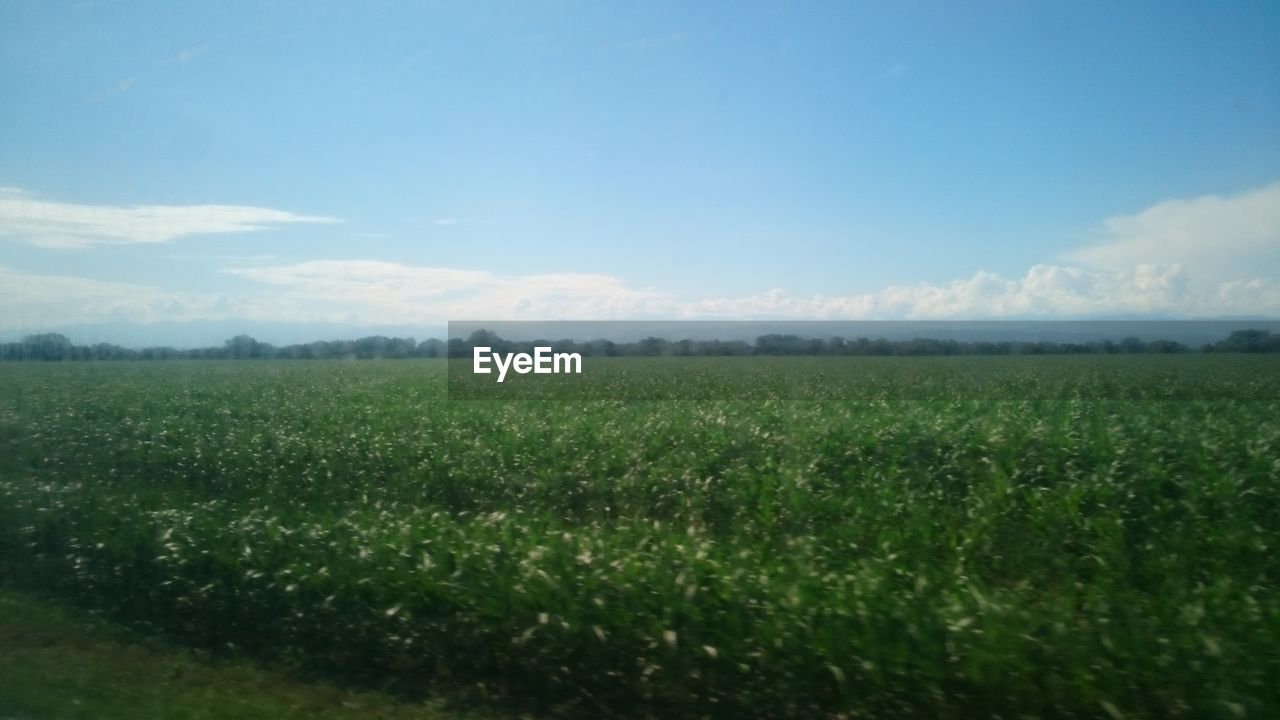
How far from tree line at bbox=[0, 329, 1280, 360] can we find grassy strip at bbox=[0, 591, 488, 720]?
15.8 metres

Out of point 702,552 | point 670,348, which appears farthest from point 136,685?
point 670,348

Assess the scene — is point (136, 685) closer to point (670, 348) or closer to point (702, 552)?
point (702, 552)

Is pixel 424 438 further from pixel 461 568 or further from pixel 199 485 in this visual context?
pixel 461 568

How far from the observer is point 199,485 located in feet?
36.8

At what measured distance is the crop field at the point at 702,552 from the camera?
4895 mm

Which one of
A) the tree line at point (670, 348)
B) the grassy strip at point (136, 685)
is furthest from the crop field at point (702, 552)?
the tree line at point (670, 348)

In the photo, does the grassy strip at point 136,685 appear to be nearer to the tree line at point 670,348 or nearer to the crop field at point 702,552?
the crop field at point 702,552

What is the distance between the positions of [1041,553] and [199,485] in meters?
10.5

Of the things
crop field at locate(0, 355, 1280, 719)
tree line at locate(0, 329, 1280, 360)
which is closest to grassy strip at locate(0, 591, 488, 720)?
crop field at locate(0, 355, 1280, 719)

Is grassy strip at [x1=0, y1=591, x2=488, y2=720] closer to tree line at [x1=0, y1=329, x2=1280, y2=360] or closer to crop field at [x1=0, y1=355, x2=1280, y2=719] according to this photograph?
crop field at [x1=0, y1=355, x2=1280, y2=719]

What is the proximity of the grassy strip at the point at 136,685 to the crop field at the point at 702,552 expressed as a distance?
0.98ft

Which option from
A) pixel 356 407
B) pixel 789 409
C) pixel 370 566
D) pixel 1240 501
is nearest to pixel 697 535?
pixel 370 566

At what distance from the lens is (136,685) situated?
570 cm

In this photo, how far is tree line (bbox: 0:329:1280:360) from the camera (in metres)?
24.8
